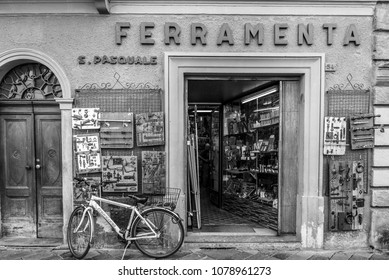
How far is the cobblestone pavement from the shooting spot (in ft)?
13.0

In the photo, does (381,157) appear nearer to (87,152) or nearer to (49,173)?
(87,152)

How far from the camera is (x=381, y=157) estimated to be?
4.28 metres

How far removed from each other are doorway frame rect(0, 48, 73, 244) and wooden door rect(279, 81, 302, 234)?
3728mm

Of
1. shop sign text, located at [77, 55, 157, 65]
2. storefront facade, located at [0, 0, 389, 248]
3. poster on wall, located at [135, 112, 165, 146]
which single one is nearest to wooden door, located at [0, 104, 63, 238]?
storefront facade, located at [0, 0, 389, 248]

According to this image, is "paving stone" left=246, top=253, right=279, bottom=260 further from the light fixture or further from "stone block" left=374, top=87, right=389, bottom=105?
"stone block" left=374, top=87, right=389, bottom=105

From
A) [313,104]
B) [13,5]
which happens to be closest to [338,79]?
[313,104]

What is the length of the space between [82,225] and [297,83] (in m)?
4.36

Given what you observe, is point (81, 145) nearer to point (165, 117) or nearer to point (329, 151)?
point (165, 117)

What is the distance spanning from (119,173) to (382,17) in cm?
518

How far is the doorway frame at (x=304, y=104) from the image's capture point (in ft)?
13.9

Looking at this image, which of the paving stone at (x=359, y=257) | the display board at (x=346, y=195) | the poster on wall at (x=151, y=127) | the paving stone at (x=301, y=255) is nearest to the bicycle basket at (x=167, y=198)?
the poster on wall at (x=151, y=127)

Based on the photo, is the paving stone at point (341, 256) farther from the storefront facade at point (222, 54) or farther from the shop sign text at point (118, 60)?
the shop sign text at point (118, 60)

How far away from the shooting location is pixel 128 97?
4.27 meters

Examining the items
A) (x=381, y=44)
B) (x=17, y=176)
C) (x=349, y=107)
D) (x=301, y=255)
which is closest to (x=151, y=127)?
(x=17, y=176)
